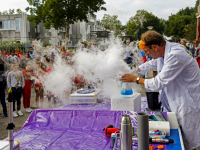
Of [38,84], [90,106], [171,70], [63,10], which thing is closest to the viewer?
[171,70]

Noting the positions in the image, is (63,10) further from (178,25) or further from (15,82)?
(178,25)

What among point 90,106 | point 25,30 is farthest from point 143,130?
point 25,30

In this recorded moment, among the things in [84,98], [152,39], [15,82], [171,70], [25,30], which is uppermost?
[25,30]

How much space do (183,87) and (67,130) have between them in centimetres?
158

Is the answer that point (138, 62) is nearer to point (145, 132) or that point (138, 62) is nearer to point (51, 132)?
point (51, 132)

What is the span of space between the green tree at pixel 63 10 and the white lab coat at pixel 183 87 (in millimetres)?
22042

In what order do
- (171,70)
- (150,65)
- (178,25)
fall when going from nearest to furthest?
(171,70)
(150,65)
(178,25)

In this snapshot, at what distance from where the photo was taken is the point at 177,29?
6191cm

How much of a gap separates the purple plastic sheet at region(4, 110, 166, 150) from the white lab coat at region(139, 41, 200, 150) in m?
0.62

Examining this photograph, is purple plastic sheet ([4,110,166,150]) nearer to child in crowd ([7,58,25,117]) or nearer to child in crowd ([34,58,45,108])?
child in crowd ([7,58,25,117])

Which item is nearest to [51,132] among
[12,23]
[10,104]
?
[10,104]

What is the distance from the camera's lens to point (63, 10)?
2456 centimetres

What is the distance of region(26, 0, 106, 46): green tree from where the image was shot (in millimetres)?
24281

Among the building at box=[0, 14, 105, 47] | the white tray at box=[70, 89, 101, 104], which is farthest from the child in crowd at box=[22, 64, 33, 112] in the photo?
the building at box=[0, 14, 105, 47]
